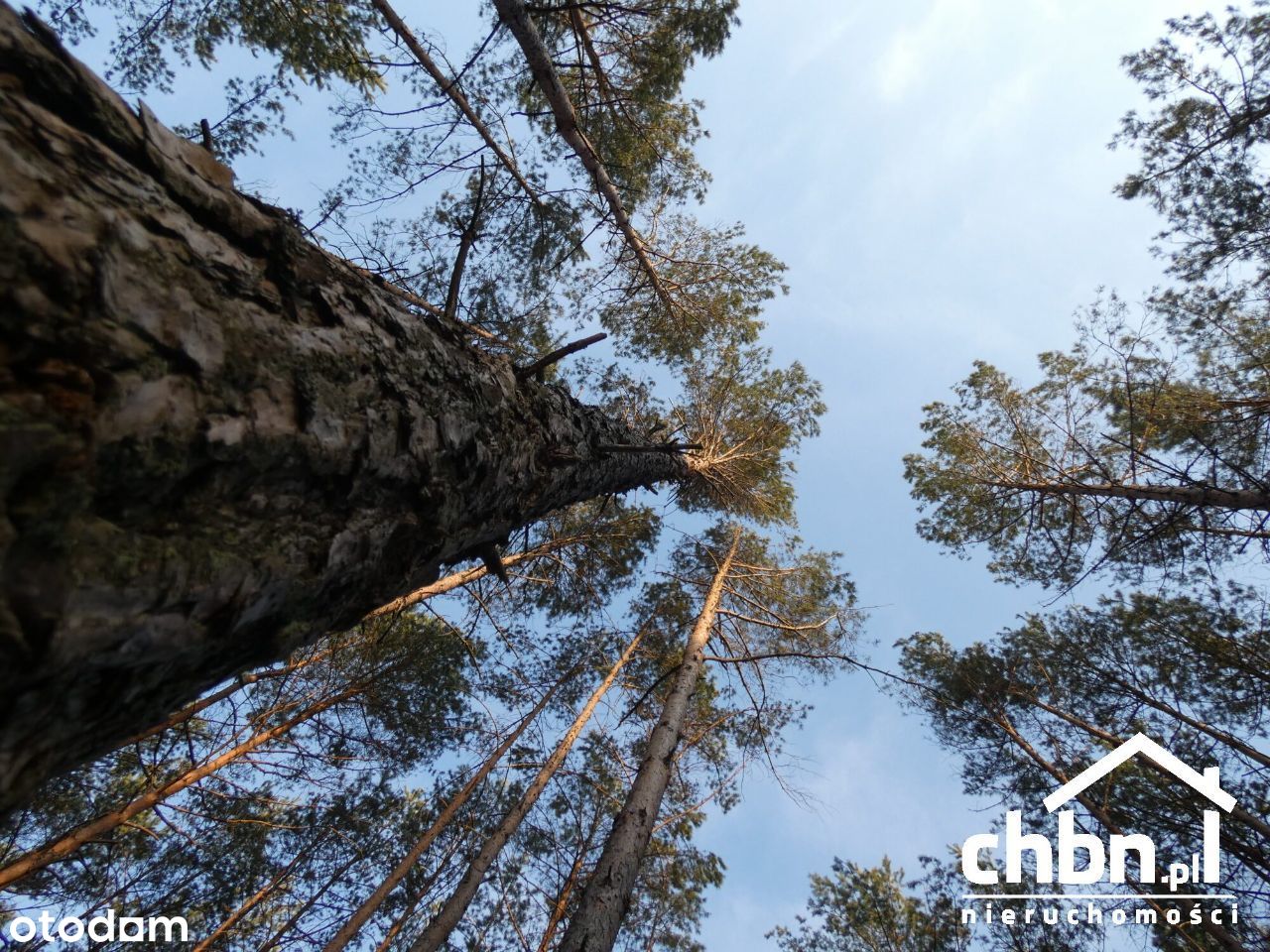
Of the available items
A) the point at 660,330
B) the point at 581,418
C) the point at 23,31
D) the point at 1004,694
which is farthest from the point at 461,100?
the point at 1004,694

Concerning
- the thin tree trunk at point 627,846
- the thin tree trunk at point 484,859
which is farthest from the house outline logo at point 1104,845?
the thin tree trunk at point 484,859

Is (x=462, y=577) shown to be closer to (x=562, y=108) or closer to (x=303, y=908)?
(x=303, y=908)

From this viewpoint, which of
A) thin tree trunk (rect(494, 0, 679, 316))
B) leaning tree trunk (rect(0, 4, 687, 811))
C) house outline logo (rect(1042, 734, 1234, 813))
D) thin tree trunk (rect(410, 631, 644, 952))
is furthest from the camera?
house outline logo (rect(1042, 734, 1234, 813))

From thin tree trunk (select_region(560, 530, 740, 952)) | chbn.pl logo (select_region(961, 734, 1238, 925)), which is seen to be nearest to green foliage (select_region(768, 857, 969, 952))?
chbn.pl logo (select_region(961, 734, 1238, 925))

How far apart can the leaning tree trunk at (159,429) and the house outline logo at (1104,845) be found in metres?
8.09

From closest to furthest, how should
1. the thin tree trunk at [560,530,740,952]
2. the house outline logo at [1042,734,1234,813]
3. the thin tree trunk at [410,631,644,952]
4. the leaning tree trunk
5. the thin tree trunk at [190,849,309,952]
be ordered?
1. the leaning tree trunk
2. the thin tree trunk at [560,530,740,952]
3. the thin tree trunk at [410,631,644,952]
4. the thin tree trunk at [190,849,309,952]
5. the house outline logo at [1042,734,1234,813]

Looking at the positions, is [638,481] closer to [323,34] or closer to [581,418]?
[581,418]

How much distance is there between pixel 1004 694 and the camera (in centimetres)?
838

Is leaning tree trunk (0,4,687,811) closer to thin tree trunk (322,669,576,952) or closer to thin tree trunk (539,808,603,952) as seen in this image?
thin tree trunk (322,669,576,952)

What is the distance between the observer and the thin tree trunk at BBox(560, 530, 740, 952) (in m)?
3.32

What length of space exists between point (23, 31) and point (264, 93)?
5.20 metres

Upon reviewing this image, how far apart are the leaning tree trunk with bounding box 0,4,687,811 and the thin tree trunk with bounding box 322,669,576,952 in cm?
530

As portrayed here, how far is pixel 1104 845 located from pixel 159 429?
30.4 ft

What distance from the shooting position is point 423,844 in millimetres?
5863
